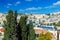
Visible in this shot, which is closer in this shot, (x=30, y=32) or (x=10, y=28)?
(x=10, y=28)

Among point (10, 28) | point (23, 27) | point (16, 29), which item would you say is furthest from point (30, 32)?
point (10, 28)

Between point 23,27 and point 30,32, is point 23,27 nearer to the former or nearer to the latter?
point 23,27

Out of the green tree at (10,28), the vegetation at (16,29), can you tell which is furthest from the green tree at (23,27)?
the green tree at (10,28)

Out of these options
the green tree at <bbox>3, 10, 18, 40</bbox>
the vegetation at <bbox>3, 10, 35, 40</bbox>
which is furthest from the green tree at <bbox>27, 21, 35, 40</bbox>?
the green tree at <bbox>3, 10, 18, 40</bbox>

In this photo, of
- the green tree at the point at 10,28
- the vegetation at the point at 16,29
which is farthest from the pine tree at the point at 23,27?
the green tree at the point at 10,28

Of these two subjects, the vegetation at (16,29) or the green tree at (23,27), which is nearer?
the vegetation at (16,29)

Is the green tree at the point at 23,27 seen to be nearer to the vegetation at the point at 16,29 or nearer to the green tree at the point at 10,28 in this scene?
the vegetation at the point at 16,29

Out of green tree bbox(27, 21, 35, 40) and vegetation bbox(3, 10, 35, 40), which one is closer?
vegetation bbox(3, 10, 35, 40)

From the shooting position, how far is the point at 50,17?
15.6 m

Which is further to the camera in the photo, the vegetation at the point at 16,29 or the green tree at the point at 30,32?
the green tree at the point at 30,32

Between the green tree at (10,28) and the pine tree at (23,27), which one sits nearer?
the green tree at (10,28)

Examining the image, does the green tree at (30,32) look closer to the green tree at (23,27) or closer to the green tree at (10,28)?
the green tree at (23,27)

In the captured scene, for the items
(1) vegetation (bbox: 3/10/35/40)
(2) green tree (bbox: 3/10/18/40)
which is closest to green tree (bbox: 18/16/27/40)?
(1) vegetation (bbox: 3/10/35/40)

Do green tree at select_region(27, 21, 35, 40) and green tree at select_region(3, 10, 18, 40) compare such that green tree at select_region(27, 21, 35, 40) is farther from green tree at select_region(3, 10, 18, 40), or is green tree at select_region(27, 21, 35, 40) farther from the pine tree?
green tree at select_region(3, 10, 18, 40)
